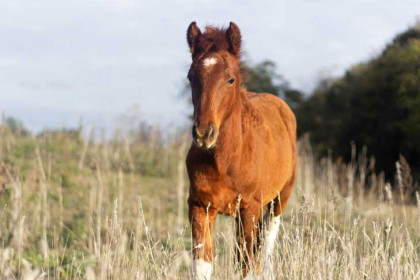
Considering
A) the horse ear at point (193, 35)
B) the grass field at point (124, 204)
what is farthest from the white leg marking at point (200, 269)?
the horse ear at point (193, 35)

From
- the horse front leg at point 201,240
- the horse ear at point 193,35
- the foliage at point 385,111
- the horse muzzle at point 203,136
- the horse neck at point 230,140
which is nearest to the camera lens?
the horse muzzle at point 203,136

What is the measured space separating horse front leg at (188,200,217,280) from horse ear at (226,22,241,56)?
1.46m

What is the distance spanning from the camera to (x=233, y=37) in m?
5.69

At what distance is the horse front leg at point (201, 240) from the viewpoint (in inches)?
211

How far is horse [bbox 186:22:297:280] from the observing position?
5.24m

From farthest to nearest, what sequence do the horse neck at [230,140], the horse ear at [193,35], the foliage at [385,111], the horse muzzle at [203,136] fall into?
the foliage at [385,111] < the horse ear at [193,35] < the horse neck at [230,140] < the horse muzzle at [203,136]

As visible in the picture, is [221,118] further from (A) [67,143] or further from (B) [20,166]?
(A) [67,143]

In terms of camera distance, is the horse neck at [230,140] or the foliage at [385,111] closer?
the horse neck at [230,140]

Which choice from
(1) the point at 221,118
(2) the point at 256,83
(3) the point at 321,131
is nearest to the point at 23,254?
(1) the point at 221,118

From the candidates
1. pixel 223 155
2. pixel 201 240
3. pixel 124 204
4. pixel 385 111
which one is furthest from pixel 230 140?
pixel 385 111

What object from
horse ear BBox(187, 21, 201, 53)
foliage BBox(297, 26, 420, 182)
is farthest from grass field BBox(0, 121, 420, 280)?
foliage BBox(297, 26, 420, 182)

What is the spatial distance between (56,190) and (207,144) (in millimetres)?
9132

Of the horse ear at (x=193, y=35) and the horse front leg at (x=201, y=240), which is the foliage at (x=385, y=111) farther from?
the horse front leg at (x=201, y=240)

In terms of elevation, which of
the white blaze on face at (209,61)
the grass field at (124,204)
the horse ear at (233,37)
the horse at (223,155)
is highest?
the horse ear at (233,37)
